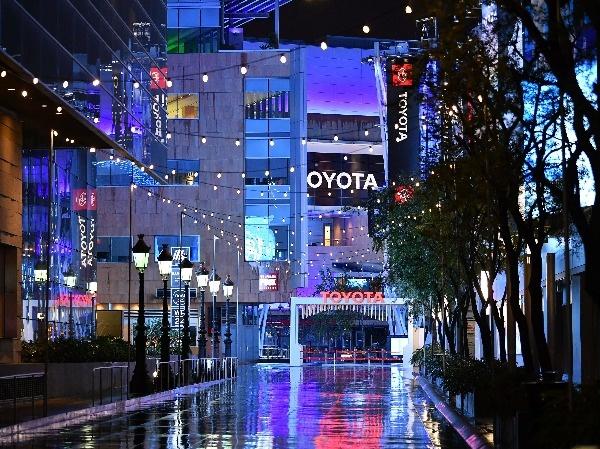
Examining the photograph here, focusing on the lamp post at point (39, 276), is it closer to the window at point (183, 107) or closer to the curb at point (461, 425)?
the curb at point (461, 425)

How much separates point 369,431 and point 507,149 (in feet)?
21.4

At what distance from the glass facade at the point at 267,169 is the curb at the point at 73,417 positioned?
175 ft

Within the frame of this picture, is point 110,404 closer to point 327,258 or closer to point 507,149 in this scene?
point 507,149

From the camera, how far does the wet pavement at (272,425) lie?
24875mm

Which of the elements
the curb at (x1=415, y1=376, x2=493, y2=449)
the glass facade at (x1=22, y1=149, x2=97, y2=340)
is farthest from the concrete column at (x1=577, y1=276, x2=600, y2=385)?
the glass facade at (x1=22, y1=149, x2=97, y2=340)

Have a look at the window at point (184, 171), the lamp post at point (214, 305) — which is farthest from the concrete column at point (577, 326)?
the window at point (184, 171)

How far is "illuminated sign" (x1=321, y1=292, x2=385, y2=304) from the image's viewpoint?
3698 inches

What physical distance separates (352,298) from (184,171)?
14.8 m

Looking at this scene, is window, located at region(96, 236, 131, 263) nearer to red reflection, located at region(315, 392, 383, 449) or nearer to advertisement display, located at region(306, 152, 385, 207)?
advertisement display, located at region(306, 152, 385, 207)

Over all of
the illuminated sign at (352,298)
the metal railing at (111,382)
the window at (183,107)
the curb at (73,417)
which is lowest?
the curb at (73,417)

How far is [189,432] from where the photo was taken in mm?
27750

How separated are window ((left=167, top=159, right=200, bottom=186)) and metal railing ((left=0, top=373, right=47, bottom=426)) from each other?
62.3 metres

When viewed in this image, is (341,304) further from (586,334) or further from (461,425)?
(461,425)

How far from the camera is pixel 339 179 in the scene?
131 m
